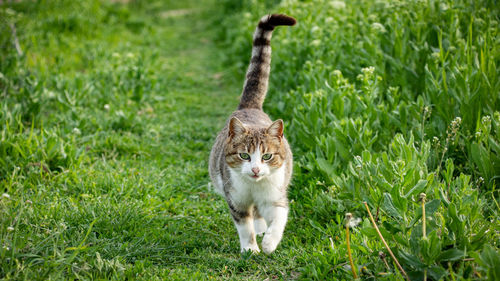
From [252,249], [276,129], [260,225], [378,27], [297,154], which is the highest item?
[378,27]

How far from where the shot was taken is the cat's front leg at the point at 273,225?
337cm

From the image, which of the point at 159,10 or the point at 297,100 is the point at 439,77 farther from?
the point at 159,10

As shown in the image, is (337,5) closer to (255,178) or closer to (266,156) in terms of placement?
(266,156)

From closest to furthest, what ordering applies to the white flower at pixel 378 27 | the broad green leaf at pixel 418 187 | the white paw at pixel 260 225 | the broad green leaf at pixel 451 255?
the broad green leaf at pixel 451 255 < the broad green leaf at pixel 418 187 < the white paw at pixel 260 225 < the white flower at pixel 378 27

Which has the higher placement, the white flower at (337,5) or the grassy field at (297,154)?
the white flower at (337,5)

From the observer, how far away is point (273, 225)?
3477 mm

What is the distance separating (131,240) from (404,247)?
1.93m

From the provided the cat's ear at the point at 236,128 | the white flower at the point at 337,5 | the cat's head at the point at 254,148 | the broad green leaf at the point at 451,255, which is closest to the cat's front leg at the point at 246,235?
the cat's head at the point at 254,148

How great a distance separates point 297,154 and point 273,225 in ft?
4.82

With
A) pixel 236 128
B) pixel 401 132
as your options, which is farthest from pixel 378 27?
pixel 236 128

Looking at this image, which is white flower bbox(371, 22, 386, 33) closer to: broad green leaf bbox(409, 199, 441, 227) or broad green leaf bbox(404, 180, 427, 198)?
broad green leaf bbox(404, 180, 427, 198)

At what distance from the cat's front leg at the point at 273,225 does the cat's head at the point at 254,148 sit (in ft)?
0.89

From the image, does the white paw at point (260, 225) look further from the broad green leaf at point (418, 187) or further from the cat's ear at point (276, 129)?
the broad green leaf at point (418, 187)

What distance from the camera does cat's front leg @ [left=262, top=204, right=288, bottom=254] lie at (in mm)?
3367
